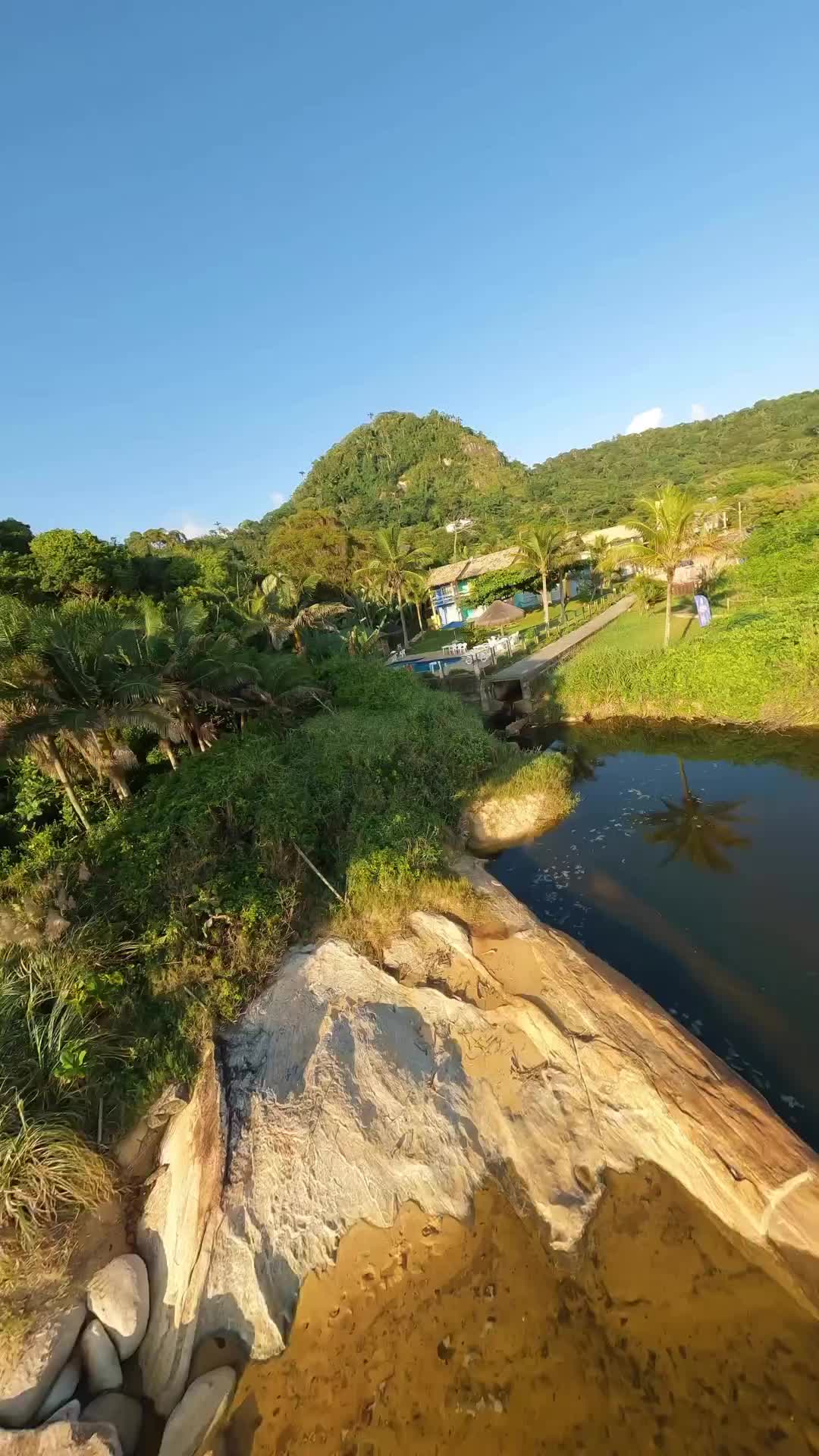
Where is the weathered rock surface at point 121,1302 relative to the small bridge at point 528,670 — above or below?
below

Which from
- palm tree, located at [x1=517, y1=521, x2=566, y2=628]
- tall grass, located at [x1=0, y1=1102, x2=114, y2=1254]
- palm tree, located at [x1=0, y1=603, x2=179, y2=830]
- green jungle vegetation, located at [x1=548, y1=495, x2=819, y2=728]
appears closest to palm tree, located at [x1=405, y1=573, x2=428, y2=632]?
palm tree, located at [x1=517, y1=521, x2=566, y2=628]

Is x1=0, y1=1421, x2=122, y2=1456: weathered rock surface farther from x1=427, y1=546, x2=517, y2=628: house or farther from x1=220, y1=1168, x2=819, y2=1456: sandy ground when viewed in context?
x1=427, y1=546, x2=517, y2=628: house

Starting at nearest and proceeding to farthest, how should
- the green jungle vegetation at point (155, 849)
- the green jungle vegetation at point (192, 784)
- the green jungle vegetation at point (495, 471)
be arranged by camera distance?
the green jungle vegetation at point (155, 849)
the green jungle vegetation at point (192, 784)
the green jungle vegetation at point (495, 471)

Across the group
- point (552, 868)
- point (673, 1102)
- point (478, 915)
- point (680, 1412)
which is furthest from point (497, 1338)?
point (552, 868)

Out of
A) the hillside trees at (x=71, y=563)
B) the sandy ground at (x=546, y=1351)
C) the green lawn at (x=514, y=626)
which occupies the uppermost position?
the hillside trees at (x=71, y=563)

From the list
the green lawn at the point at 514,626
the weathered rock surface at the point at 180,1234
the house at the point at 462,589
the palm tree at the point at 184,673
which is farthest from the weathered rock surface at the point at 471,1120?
the house at the point at 462,589

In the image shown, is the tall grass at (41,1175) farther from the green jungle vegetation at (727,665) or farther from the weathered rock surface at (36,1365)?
the green jungle vegetation at (727,665)

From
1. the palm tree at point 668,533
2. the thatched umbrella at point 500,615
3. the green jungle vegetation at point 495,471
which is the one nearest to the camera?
the palm tree at point 668,533
